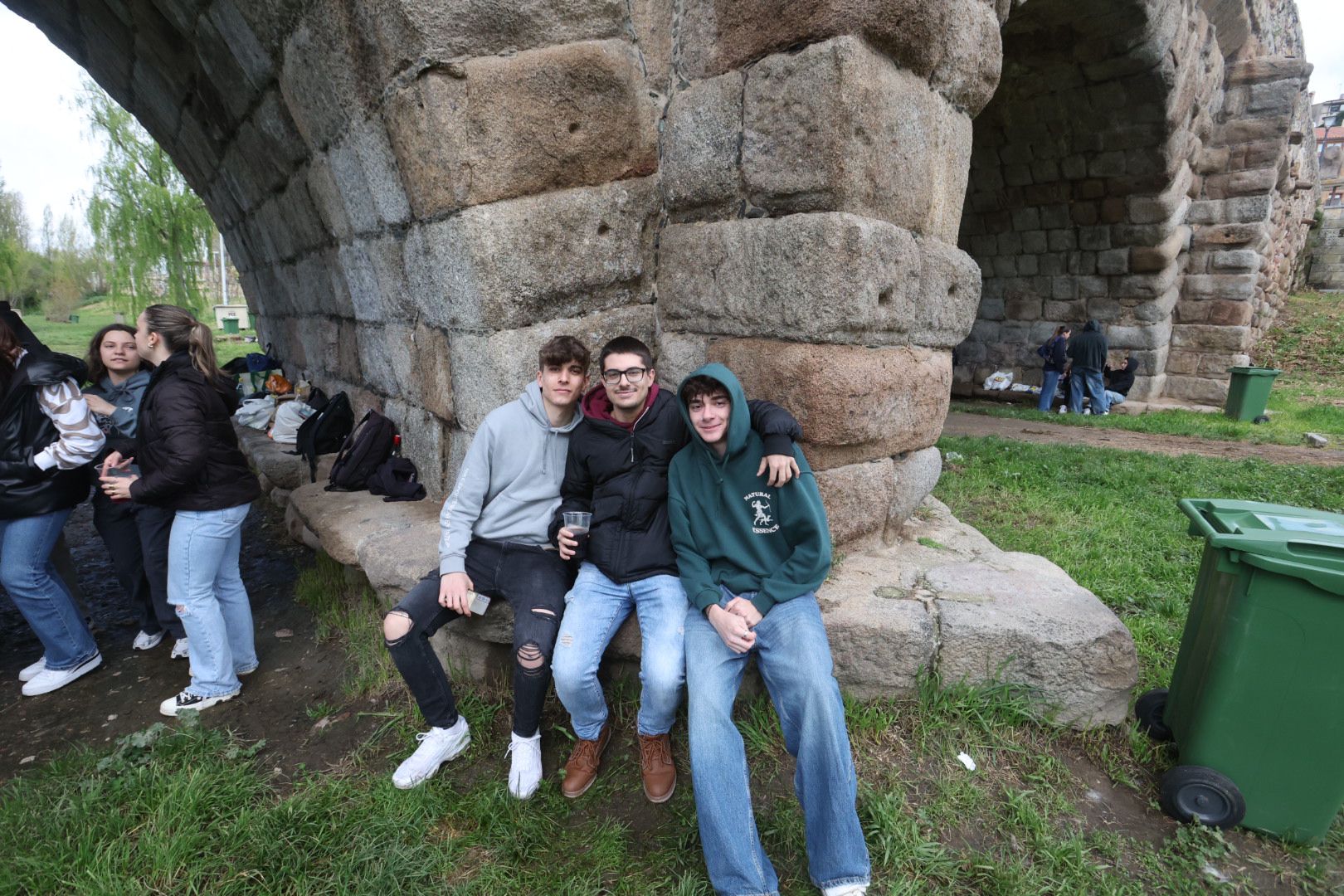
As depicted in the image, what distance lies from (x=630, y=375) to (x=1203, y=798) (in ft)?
7.36

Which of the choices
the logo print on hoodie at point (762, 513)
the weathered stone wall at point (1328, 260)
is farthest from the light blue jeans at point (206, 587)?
the weathered stone wall at point (1328, 260)

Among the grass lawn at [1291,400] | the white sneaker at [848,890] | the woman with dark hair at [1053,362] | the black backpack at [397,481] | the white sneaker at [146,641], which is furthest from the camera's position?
the woman with dark hair at [1053,362]

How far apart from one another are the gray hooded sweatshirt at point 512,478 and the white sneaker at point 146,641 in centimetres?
203

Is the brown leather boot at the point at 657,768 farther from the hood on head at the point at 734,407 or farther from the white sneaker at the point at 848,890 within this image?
the hood on head at the point at 734,407

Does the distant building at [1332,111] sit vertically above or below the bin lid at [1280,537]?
above

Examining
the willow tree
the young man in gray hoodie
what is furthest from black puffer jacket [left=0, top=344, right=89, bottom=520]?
the willow tree

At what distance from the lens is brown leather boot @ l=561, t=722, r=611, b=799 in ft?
7.47

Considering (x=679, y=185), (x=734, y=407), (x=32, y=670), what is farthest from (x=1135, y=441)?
(x=32, y=670)

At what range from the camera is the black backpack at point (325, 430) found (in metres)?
4.57

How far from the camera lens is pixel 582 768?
231cm

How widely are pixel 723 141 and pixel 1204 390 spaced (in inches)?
406

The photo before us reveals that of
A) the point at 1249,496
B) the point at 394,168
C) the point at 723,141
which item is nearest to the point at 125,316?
the point at 394,168

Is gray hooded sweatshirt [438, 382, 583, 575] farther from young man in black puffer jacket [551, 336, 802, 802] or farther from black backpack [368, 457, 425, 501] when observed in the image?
black backpack [368, 457, 425, 501]

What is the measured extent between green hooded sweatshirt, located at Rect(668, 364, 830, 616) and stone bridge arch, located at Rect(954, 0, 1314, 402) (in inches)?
274
